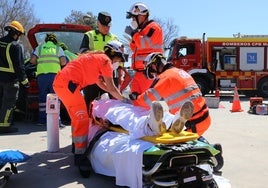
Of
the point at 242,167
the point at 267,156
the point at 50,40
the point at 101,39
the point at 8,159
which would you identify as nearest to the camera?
the point at 8,159

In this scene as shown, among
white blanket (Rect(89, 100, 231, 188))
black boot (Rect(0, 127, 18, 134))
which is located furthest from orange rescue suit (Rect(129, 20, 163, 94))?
black boot (Rect(0, 127, 18, 134))

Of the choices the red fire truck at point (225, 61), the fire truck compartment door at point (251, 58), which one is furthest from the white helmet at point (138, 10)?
the fire truck compartment door at point (251, 58)

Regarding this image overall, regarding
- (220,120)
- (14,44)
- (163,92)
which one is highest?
(14,44)

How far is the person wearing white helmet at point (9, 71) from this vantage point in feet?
26.0

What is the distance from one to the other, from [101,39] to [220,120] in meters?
4.43

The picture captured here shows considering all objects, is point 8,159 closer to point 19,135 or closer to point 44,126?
point 19,135

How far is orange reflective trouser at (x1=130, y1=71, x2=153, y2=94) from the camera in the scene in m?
6.20

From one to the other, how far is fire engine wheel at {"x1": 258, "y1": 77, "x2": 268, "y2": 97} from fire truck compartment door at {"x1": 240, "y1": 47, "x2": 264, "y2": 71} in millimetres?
547

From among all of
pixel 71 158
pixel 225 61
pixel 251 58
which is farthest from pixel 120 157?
pixel 251 58

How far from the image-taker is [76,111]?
526 centimetres

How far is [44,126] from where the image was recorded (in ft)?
29.0

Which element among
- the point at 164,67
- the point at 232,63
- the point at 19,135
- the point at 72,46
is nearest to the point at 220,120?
the point at 72,46

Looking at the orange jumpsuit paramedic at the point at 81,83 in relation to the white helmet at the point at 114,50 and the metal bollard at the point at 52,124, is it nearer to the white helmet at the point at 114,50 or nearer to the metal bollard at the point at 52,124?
the white helmet at the point at 114,50

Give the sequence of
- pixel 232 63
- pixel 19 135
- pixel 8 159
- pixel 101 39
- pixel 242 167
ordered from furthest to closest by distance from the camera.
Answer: pixel 232 63 < pixel 19 135 < pixel 101 39 < pixel 242 167 < pixel 8 159
